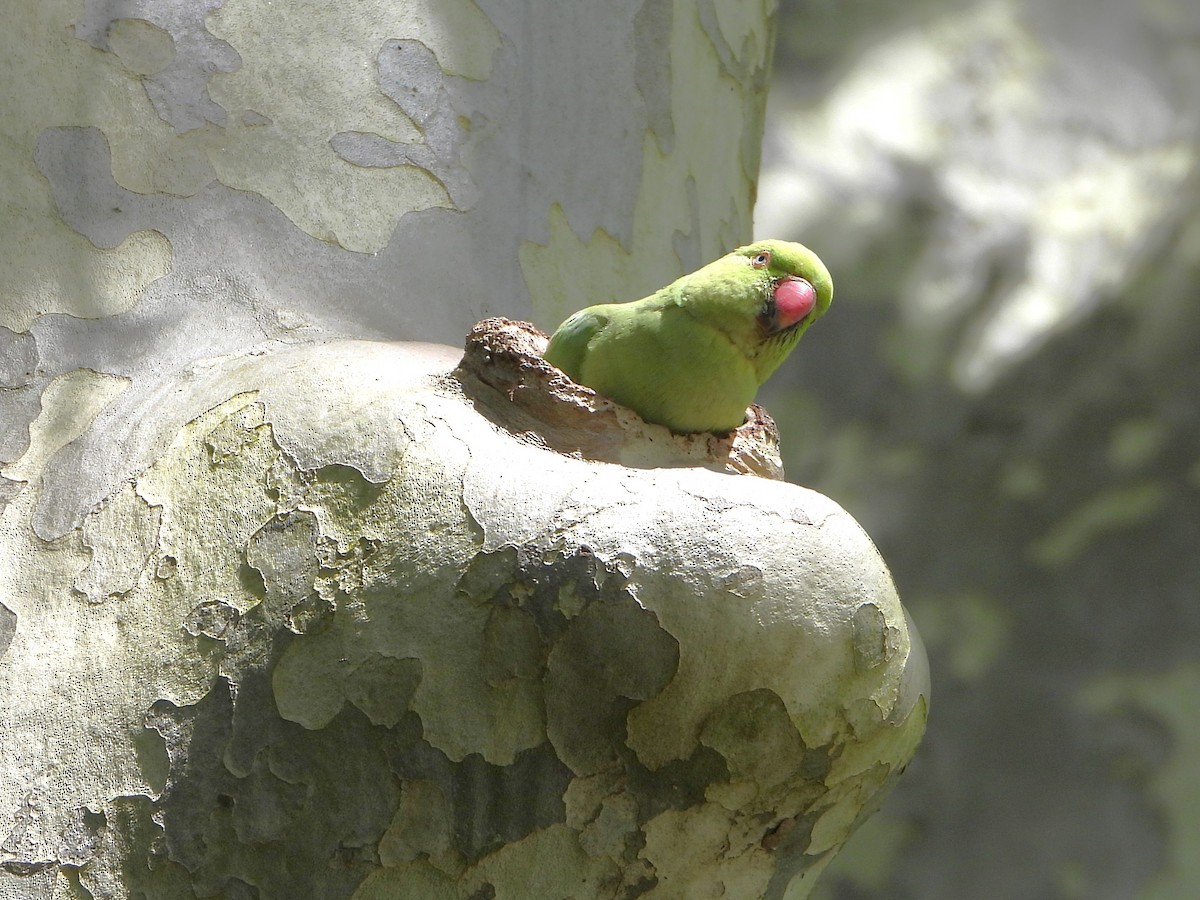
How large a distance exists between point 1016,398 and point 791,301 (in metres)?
3.61

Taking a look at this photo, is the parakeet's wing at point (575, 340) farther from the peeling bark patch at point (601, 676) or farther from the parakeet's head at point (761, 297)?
the peeling bark patch at point (601, 676)

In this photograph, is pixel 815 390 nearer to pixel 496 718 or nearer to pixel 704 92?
pixel 704 92

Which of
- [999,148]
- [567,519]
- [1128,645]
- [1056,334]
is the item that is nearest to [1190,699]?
[1128,645]

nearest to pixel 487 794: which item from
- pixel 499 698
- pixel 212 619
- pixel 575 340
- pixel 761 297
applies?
pixel 499 698

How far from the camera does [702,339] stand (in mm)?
1292

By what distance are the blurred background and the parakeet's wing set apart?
341 centimetres

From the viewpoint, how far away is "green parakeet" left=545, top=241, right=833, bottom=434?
1.24 meters

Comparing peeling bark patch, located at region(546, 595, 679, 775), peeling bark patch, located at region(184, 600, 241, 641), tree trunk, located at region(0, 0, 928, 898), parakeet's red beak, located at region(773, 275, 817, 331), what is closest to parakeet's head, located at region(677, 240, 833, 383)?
parakeet's red beak, located at region(773, 275, 817, 331)

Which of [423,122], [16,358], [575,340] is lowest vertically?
[16,358]

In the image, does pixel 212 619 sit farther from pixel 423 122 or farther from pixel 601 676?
pixel 423 122

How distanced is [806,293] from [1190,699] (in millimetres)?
3412

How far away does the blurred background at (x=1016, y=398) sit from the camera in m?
A: 4.21

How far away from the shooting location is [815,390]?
197 inches

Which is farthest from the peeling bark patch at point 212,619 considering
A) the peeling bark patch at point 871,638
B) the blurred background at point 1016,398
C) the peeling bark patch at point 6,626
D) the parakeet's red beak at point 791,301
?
the blurred background at point 1016,398
